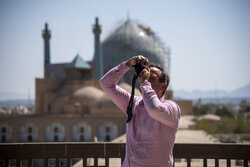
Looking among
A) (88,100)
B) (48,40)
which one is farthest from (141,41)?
(88,100)

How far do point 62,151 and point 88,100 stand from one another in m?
22.5

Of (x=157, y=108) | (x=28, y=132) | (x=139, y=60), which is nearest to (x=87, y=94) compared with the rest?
(x=28, y=132)

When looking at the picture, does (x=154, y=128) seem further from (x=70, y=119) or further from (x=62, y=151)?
(x=70, y=119)

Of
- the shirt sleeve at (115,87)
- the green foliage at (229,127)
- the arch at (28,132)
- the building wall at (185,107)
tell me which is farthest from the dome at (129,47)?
the shirt sleeve at (115,87)

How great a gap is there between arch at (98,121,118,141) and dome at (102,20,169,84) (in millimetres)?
9003

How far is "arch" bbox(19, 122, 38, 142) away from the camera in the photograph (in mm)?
25047

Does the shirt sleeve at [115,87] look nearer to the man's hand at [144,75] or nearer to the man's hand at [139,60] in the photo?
the man's hand at [139,60]

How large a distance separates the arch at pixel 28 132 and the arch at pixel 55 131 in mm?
1004

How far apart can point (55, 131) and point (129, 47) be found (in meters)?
12.7

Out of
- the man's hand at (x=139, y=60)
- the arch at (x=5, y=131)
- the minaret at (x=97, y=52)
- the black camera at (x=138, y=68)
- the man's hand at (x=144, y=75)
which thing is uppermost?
the minaret at (x=97, y=52)

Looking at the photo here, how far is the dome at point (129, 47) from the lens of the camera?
33.5 meters

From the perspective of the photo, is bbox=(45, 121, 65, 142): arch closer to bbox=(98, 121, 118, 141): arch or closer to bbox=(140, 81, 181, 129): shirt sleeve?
bbox=(98, 121, 118, 141): arch

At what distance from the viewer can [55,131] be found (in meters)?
24.7

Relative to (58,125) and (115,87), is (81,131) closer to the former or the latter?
(58,125)
